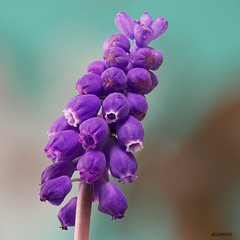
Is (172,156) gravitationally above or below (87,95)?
above

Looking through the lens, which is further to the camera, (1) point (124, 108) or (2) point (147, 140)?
(2) point (147, 140)

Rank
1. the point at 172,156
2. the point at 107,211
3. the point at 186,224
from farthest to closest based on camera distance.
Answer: the point at 172,156 → the point at 186,224 → the point at 107,211

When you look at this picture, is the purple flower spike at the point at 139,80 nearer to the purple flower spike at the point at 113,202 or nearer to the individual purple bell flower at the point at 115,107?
the individual purple bell flower at the point at 115,107

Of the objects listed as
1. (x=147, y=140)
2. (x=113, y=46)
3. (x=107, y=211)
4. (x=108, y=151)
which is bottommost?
(x=107, y=211)

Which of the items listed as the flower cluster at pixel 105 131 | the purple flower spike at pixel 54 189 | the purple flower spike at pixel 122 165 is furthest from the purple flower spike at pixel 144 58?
the purple flower spike at pixel 54 189

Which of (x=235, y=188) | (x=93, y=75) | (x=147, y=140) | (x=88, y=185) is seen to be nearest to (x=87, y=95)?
(x=93, y=75)

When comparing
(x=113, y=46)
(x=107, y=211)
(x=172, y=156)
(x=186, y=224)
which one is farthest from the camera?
(x=172, y=156)

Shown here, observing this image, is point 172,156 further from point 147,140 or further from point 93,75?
point 93,75
